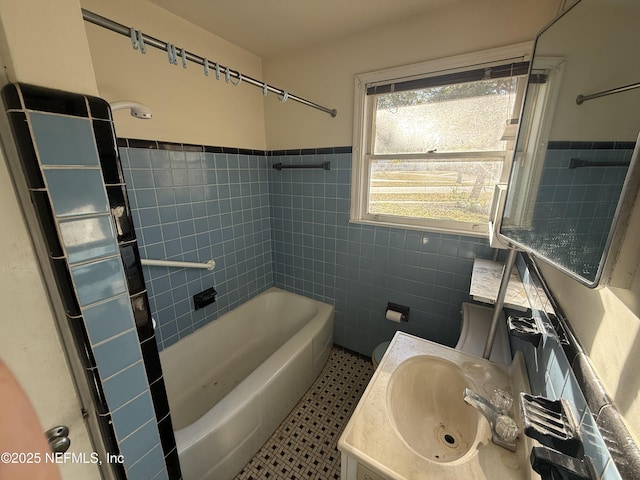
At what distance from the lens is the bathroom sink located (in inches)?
25.6

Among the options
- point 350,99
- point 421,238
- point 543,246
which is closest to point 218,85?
point 350,99

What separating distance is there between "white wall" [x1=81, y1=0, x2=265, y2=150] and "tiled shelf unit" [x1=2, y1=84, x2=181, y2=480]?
0.96m

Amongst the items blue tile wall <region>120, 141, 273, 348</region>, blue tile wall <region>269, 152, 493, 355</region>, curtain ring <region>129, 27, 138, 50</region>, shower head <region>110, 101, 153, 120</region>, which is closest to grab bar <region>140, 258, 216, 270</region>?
blue tile wall <region>120, 141, 273, 348</region>

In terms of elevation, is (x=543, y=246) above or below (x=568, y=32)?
below

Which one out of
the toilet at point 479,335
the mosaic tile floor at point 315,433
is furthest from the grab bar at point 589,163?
the mosaic tile floor at point 315,433

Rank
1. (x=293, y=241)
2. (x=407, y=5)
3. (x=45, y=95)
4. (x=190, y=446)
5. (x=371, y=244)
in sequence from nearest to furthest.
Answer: (x=45, y=95)
(x=190, y=446)
(x=407, y=5)
(x=371, y=244)
(x=293, y=241)

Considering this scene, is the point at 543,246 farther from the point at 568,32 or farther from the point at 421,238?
the point at 421,238

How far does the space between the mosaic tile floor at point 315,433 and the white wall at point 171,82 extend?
1.92 meters

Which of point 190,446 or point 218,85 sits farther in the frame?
point 218,85

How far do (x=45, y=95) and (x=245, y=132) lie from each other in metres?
1.55

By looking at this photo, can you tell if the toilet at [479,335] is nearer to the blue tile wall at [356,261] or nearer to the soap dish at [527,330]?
the blue tile wall at [356,261]

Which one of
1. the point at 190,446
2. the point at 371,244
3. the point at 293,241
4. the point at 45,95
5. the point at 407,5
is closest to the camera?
the point at 45,95

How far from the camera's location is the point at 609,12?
47cm

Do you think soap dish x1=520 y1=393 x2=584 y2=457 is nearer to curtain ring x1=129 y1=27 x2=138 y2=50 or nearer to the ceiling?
curtain ring x1=129 y1=27 x2=138 y2=50
